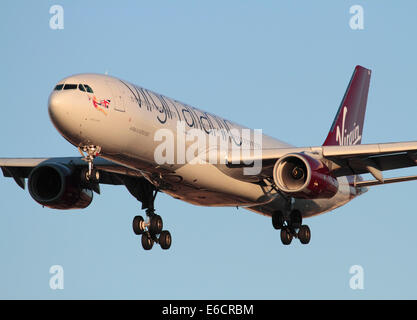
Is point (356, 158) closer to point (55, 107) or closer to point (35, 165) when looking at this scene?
point (55, 107)

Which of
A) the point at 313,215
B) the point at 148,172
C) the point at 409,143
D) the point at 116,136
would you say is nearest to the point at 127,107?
the point at 116,136

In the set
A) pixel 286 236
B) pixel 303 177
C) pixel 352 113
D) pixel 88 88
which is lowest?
pixel 286 236

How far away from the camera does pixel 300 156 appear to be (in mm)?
33969

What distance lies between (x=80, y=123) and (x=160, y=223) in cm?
847

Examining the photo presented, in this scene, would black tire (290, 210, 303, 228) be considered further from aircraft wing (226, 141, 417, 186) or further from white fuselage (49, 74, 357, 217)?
aircraft wing (226, 141, 417, 186)

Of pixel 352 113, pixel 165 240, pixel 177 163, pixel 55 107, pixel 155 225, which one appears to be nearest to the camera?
pixel 55 107

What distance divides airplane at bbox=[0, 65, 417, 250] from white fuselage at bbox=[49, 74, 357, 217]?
4 cm

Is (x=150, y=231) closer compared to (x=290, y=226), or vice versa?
(x=150, y=231)

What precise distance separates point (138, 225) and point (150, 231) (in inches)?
21.4

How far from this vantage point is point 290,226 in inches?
1581

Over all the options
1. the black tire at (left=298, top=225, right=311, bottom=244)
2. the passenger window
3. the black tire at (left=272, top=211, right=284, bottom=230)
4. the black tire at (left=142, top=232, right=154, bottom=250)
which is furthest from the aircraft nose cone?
the black tire at (left=298, top=225, right=311, bottom=244)

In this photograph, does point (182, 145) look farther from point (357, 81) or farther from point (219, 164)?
point (357, 81)

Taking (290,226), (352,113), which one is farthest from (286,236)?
(352,113)

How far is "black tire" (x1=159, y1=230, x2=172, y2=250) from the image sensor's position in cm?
3784
